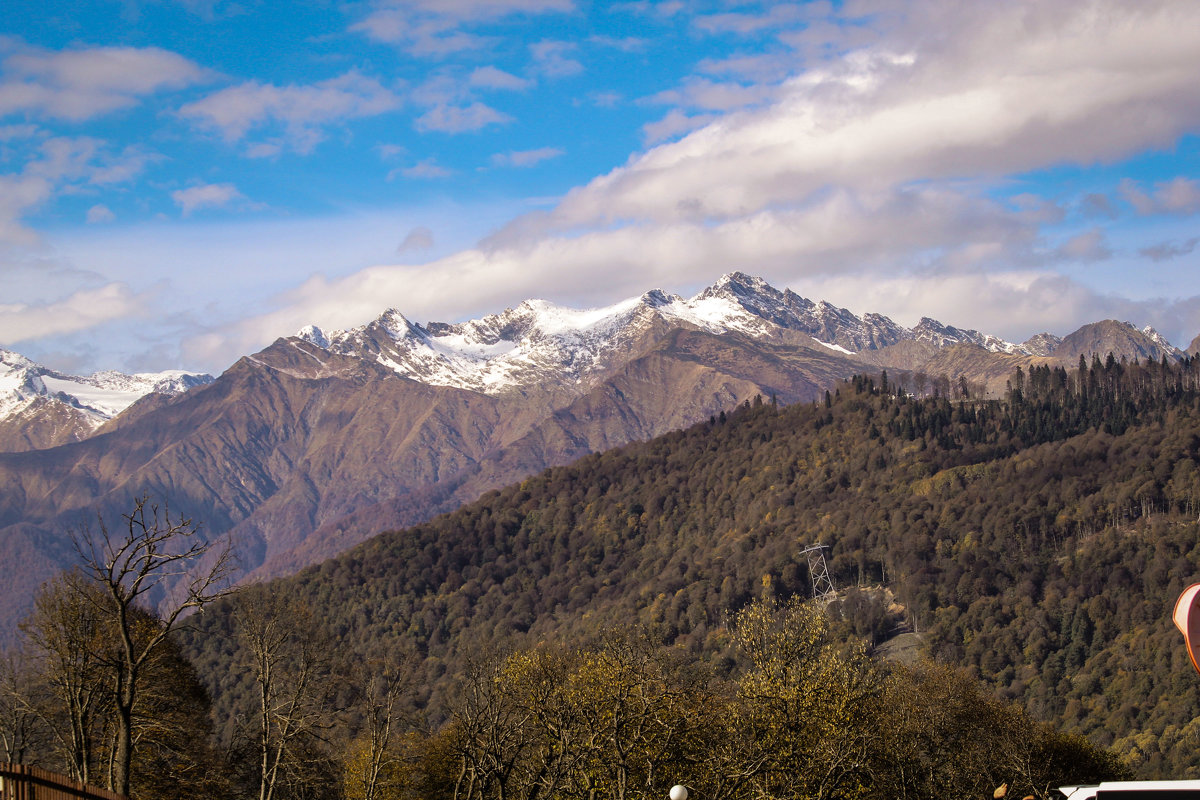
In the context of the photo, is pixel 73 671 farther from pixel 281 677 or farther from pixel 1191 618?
pixel 1191 618

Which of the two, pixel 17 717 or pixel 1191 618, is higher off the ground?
pixel 1191 618

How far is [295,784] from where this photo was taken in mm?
75812

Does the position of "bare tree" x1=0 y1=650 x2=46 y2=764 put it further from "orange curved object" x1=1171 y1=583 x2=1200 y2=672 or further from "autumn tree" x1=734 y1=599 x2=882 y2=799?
"orange curved object" x1=1171 y1=583 x2=1200 y2=672

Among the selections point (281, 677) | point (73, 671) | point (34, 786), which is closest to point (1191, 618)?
point (34, 786)

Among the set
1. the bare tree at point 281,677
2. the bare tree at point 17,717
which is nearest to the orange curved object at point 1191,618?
the bare tree at point 281,677

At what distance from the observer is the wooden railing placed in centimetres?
2784

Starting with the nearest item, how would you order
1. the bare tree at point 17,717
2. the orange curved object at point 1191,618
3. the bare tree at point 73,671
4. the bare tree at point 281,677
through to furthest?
the orange curved object at point 1191,618 < the bare tree at point 73,671 < the bare tree at point 17,717 < the bare tree at point 281,677

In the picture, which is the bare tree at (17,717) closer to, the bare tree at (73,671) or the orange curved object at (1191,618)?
the bare tree at (73,671)

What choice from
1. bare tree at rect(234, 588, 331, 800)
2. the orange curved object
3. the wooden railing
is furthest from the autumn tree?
the wooden railing

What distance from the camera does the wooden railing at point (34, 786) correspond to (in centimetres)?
2784

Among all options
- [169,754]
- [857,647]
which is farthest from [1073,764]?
[169,754]

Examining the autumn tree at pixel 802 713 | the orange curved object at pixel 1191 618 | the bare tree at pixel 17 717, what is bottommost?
the autumn tree at pixel 802 713

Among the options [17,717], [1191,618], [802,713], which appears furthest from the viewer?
[17,717]

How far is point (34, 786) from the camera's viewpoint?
28.7 meters
